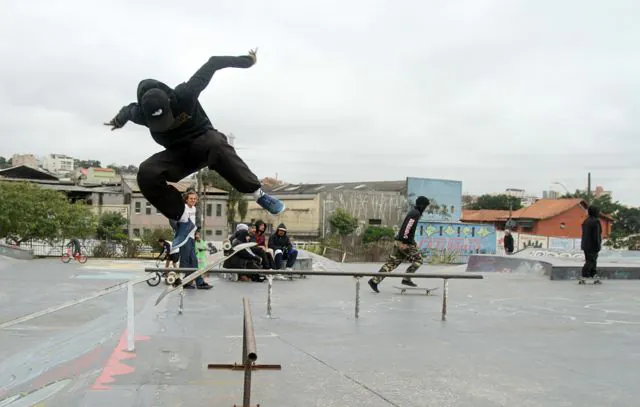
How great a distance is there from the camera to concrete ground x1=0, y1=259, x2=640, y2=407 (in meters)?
4.29

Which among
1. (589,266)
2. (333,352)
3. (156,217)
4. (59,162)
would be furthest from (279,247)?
(59,162)

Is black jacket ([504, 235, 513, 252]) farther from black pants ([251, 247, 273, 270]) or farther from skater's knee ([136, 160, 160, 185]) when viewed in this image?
skater's knee ([136, 160, 160, 185])

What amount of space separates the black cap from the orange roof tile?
246 ft

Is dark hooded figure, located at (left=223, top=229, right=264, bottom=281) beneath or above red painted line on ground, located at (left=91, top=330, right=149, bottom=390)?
above

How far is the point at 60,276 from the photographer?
51.8ft

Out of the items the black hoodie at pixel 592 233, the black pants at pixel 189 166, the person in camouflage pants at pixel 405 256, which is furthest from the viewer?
the black hoodie at pixel 592 233

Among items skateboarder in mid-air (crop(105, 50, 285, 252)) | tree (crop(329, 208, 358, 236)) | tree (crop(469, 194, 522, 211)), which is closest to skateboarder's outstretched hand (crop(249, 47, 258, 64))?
skateboarder in mid-air (crop(105, 50, 285, 252))

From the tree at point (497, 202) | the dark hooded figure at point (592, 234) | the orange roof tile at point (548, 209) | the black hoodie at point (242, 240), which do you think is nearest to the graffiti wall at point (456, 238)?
the orange roof tile at point (548, 209)

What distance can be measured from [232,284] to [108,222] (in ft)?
159

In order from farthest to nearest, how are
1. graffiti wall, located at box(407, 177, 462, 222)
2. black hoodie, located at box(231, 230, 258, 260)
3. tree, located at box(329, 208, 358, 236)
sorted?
tree, located at box(329, 208, 358, 236), graffiti wall, located at box(407, 177, 462, 222), black hoodie, located at box(231, 230, 258, 260)

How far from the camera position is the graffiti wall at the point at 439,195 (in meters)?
53.2

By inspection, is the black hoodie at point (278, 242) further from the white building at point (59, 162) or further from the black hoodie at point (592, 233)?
the white building at point (59, 162)

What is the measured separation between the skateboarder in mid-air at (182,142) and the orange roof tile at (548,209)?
74.3m

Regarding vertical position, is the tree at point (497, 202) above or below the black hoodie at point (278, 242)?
above
